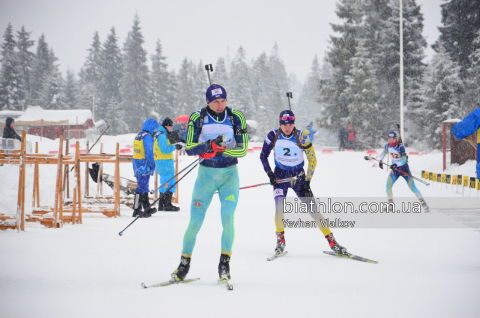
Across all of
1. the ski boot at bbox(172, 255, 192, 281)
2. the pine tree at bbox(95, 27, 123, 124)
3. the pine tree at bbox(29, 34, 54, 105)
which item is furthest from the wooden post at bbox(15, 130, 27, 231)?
the pine tree at bbox(29, 34, 54, 105)

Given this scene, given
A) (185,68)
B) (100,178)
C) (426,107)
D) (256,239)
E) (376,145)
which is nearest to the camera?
(256,239)

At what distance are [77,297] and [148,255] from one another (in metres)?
2.30

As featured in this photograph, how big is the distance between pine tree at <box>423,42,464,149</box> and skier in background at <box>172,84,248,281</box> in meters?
38.9

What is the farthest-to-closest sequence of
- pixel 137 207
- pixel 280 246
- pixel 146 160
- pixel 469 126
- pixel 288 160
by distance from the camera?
pixel 146 160 → pixel 137 207 → pixel 288 160 → pixel 280 246 → pixel 469 126

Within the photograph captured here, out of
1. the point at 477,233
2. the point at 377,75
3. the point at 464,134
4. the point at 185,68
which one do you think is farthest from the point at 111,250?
the point at 185,68

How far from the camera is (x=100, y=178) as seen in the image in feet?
46.0

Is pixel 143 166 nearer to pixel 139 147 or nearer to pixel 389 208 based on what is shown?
pixel 139 147

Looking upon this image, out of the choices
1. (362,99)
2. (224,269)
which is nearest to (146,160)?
(224,269)

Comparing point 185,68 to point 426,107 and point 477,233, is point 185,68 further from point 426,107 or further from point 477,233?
point 477,233

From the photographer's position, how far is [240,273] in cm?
607

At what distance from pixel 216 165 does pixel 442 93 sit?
39882mm

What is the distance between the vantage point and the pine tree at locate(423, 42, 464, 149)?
39.9 meters

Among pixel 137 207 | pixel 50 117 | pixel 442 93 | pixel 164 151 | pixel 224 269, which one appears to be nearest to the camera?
pixel 224 269

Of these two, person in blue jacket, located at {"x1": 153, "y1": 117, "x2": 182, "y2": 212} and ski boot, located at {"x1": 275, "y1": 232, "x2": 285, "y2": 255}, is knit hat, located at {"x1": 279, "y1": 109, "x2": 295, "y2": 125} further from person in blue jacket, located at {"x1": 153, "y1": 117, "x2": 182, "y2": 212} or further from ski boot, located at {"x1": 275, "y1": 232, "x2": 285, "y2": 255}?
person in blue jacket, located at {"x1": 153, "y1": 117, "x2": 182, "y2": 212}
